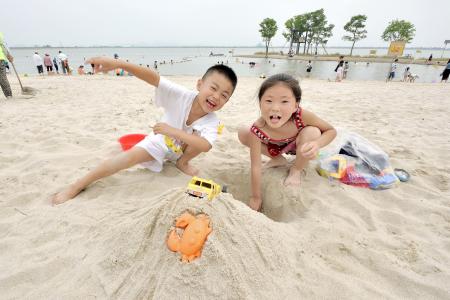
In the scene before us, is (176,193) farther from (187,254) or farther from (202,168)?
(202,168)

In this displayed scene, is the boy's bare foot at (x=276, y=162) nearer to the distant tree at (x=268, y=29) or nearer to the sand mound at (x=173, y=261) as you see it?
the sand mound at (x=173, y=261)

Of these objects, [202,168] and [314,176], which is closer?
[314,176]

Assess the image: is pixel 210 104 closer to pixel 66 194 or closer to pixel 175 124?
pixel 175 124

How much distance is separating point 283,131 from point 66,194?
1.93m

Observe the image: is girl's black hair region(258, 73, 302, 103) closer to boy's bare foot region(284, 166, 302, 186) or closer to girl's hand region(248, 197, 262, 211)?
boy's bare foot region(284, 166, 302, 186)

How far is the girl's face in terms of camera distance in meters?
1.88

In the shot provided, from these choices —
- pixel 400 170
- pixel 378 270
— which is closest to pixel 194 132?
pixel 378 270

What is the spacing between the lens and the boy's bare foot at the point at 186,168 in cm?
238

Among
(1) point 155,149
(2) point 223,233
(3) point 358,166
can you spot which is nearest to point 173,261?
(2) point 223,233

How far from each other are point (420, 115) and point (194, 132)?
179 inches

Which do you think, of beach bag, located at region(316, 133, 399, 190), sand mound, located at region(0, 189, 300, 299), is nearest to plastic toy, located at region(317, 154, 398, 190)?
beach bag, located at region(316, 133, 399, 190)

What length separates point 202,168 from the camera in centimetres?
257

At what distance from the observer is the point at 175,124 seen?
239 cm

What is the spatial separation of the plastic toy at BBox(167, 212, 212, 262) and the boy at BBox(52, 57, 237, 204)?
924mm
